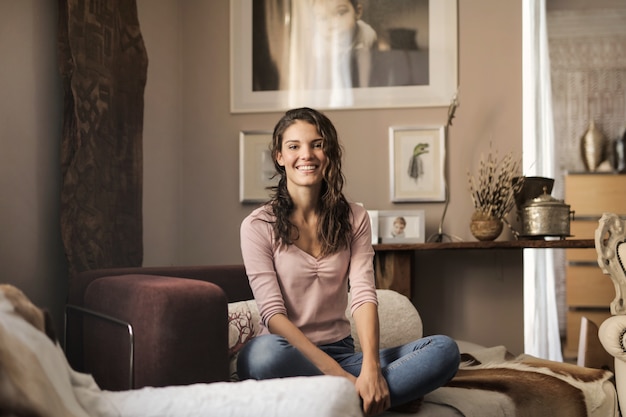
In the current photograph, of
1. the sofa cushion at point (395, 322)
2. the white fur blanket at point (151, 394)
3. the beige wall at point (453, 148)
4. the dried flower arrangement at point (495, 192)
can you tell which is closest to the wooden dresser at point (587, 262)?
the beige wall at point (453, 148)

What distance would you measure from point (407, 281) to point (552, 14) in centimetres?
358

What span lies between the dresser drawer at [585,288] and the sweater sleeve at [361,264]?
4035 millimetres

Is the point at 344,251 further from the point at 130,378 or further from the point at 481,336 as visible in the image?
the point at 481,336

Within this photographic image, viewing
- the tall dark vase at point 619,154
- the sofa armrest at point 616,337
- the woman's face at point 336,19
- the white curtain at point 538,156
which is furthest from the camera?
the tall dark vase at point 619,154

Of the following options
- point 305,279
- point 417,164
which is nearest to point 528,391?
point 305,279

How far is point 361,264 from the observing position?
2221mm

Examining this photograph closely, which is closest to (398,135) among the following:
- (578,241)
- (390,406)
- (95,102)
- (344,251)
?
(578,241)

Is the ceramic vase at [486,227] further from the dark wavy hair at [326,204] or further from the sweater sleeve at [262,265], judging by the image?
the sweater sleeve at [262,265]

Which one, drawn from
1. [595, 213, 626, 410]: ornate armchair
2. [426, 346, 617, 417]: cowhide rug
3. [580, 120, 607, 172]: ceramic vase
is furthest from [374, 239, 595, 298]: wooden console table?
[580, 120, 607, 172]: ceramic vase

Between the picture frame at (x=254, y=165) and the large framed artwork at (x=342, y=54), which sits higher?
the large framed artwork at (x=342, y=54)

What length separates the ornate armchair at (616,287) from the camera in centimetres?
289

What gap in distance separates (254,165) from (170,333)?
2222mm

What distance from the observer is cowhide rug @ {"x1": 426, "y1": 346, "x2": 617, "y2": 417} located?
7.17ft

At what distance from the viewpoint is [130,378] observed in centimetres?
194
